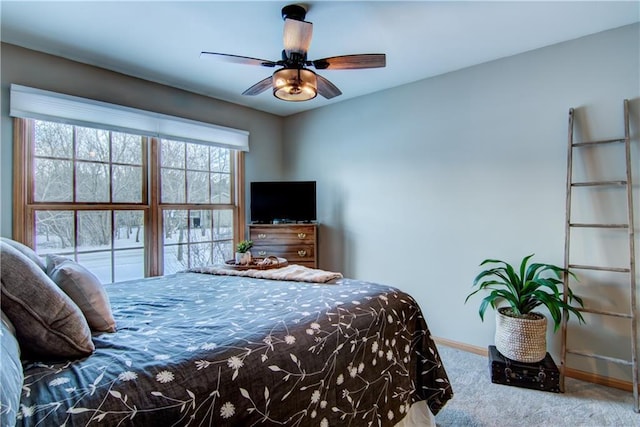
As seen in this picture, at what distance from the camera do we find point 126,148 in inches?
122

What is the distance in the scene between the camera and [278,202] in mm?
3896

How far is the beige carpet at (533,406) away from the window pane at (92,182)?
3132 millimetres

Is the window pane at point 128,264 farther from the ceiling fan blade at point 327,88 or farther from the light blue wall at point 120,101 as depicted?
the ceiling fan blade at point 327,88

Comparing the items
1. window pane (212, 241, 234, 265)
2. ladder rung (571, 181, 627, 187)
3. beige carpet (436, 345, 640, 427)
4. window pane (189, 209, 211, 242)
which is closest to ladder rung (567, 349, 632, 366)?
beige carpet (436, 345, 640, 427)

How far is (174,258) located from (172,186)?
74 cm

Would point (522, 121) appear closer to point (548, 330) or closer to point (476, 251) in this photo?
point (476, 251)

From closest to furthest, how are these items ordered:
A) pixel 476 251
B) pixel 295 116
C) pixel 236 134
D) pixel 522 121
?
1. pixel 522 121
2. pixel 476 251
3. pixel 236 134
4. pixel 295 116

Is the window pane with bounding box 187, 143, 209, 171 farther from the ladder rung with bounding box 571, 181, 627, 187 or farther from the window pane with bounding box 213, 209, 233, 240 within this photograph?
the ladder rung with bounding box 571, 181, 627, 187

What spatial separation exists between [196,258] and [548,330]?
3.32 m

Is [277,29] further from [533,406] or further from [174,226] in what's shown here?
[533,406]

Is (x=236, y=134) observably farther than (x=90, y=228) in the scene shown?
Yes

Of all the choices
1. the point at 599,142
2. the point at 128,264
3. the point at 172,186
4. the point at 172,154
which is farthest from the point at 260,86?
the point at 599,142

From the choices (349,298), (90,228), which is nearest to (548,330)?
(349,298)

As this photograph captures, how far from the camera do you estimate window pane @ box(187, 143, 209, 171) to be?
3591mm
